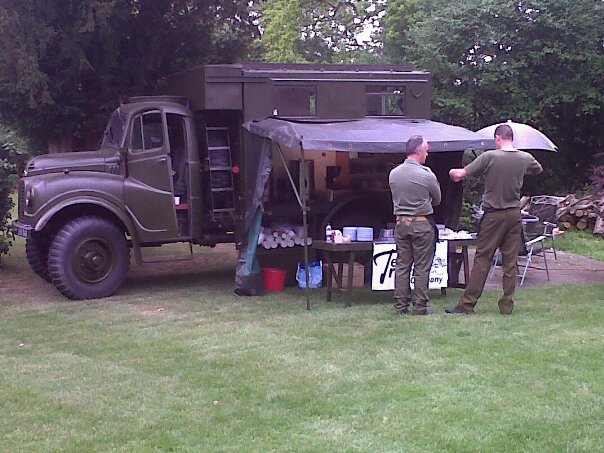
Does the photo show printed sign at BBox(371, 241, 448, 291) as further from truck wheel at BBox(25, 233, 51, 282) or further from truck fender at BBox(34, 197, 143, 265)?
truck wheel at BBox(25, 233, 51, 282)

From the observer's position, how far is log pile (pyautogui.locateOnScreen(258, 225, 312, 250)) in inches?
376

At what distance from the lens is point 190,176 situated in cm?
990

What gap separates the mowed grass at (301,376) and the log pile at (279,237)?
0.71 m

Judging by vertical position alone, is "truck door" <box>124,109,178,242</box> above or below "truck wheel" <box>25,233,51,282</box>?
above

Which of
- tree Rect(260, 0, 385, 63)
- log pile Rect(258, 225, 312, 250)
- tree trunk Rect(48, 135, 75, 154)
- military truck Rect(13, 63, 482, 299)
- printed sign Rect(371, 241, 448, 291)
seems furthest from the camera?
tree Rect(260, 0, 385, 63)

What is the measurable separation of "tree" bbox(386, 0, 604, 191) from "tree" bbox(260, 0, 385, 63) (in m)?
7.89

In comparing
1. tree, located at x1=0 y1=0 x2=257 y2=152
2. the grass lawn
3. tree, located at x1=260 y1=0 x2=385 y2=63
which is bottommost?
the grass lawn

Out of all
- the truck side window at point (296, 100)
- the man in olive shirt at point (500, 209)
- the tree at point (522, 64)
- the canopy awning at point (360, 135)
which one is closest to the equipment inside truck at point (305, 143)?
the canopy awning at point (360, 135)

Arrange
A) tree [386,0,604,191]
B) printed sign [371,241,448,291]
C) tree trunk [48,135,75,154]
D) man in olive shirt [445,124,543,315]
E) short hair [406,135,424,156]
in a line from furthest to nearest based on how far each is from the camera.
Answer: tree [386,0,604,191], tree trunk [48,135,75,154], printed sign [371,241,448,291], short hair [406,135,424,156], man in olive shirt [445,124,543,315]

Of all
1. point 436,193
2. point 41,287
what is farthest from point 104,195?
point 436,193

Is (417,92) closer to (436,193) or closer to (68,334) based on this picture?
(436,193)

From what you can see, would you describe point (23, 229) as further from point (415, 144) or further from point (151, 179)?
point (415, 144)

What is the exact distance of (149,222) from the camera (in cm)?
973

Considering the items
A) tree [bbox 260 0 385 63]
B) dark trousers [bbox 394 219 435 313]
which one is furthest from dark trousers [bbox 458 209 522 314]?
tree [bbox 260 0 385 63]
